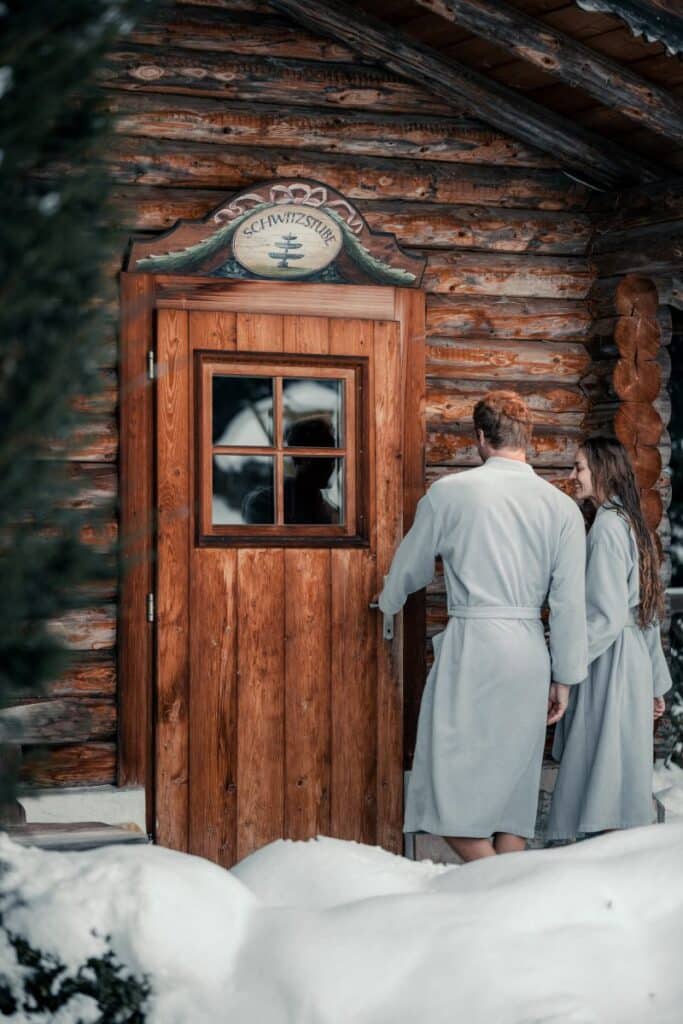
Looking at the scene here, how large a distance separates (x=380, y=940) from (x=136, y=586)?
3391 millimetres

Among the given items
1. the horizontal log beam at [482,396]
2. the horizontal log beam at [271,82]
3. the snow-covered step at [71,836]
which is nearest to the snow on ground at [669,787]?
the horizontal log beam at [482,396]

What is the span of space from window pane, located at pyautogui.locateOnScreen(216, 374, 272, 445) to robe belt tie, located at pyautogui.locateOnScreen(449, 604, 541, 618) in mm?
1235

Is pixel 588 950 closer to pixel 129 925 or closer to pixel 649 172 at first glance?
pixel 129 925

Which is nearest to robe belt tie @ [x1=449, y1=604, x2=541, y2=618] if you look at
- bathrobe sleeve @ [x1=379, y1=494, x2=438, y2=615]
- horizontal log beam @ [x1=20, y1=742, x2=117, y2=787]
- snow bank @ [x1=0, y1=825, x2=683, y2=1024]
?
bathrobe sleeve @ [x1=379, y1=494, x2=438, y2=615]

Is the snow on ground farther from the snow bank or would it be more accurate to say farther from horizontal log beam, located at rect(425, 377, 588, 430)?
the snow bank

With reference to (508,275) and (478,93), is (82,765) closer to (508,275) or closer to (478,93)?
(508,275)

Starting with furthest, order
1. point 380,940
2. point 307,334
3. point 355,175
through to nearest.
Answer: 1. point 355,175
2. point 307,334
3. point 380,940

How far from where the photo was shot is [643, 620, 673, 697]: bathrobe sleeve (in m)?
6.41

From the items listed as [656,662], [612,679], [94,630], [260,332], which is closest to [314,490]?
[260,332]

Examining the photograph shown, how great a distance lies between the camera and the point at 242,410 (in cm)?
659

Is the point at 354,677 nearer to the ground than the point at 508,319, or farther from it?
nearer to the ground

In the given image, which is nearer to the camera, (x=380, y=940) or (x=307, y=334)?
(x=380, y=940)

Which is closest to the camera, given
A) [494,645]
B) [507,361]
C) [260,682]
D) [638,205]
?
[494,645]

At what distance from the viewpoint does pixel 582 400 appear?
716 centimetres
